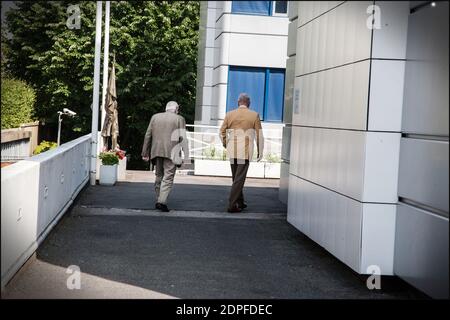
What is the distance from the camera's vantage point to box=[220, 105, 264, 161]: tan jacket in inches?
520

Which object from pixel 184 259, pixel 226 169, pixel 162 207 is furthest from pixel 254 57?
pixel 184 259

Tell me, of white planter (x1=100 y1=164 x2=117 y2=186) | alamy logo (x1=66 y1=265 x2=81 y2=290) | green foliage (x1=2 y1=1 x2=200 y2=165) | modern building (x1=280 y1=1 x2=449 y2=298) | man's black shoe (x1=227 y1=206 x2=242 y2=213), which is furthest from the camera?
green foliage (x1=2 y1=1 x2=200 y2=165)

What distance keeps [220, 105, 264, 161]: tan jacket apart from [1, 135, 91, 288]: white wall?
2.66m

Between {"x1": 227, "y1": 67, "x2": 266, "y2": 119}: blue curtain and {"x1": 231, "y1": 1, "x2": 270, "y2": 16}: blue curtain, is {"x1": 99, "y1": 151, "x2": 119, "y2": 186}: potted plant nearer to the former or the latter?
{"x1": 227, "y1": 67, "x2": 266, "y2": 119}: blue curtain

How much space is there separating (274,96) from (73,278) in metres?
19.6

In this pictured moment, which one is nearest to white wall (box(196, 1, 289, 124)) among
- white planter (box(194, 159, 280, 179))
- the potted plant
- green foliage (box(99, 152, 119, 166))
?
white planter (box(194, 159, 280, 179))

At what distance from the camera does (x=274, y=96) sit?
26703mm

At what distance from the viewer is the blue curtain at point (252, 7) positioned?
26422 mm

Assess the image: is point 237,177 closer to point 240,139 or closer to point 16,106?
point 240,139

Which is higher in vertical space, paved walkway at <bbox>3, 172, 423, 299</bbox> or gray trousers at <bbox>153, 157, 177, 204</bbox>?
gray trousers at <bbox>153, 157, 177, 204</bbox>

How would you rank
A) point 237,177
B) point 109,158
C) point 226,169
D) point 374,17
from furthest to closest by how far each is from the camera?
point 226,169 < point 109,158 < point 237,177 < point 374,17
